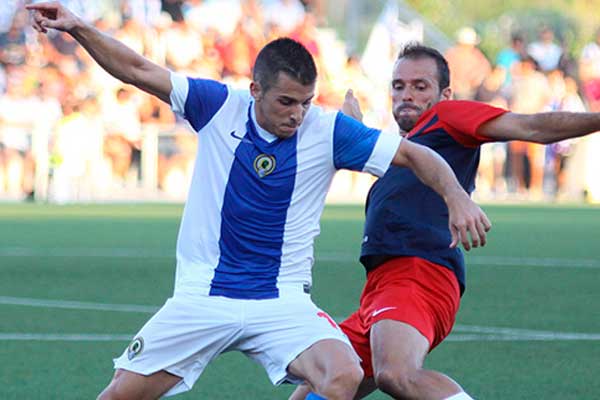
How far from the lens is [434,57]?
266 inches

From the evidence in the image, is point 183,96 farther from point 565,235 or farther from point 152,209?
point 152,209

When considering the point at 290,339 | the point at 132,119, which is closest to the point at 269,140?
the point at 290,339

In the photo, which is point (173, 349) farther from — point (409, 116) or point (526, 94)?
point (526, 94)

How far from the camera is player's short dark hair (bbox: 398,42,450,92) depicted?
22.1 ft

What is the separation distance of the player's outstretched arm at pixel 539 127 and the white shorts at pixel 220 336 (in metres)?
1.19

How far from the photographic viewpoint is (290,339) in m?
5.45

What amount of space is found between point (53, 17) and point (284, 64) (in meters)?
0.93

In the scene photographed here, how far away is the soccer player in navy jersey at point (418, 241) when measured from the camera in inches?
230

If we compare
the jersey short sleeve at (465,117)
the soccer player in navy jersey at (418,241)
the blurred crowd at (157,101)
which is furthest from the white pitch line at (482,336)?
the blurred crowd at (157,101)

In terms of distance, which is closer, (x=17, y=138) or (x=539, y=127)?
(x=539, y=127)

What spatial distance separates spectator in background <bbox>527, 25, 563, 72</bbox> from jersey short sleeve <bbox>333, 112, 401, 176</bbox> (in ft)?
90.6

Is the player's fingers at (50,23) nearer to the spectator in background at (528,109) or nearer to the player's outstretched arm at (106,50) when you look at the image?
the player's outstretched arm at (106,50)

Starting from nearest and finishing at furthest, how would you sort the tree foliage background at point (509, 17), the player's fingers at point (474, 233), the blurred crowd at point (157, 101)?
1. the player's fingers at point (474, 233)
2. the blurred crowd at point (157, 101)
3. the tree foliage background at point (509, 17)

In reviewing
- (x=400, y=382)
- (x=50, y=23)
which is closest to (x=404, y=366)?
(x=400, y=382)
